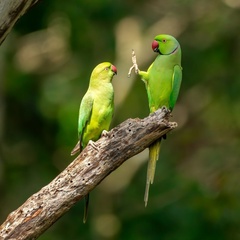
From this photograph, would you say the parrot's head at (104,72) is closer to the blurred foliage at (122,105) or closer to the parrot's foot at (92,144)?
the parrot's foot at (92,144)

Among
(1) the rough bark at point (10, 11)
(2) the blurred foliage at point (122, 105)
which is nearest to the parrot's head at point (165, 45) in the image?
(1) the rough bark at point (10, 11)

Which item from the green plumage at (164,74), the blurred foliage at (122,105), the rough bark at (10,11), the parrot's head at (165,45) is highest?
the rough bark at (10,11)

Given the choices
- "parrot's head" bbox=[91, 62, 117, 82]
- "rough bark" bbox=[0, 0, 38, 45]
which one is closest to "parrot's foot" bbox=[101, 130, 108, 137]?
"parrot's head" bbox=[91, 62, 117, 82]

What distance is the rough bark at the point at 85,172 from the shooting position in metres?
6.52

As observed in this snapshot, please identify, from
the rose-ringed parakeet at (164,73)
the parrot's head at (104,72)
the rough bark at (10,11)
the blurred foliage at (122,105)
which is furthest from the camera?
the blurred foliage at (122,105)

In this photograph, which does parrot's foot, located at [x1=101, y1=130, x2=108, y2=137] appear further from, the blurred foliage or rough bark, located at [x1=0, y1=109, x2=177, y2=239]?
the blurred foliage

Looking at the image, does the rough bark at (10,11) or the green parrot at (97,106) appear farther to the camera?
the green parrot at (97,106)

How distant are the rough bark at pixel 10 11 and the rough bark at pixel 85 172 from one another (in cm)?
99

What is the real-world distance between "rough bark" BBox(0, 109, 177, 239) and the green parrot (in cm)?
19

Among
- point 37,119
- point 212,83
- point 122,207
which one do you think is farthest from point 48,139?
point 212,83

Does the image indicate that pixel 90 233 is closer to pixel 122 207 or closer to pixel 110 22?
pixel 122 207

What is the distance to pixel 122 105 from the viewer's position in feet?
48.1

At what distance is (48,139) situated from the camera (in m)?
15.2

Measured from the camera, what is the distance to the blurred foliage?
46.3 ft
